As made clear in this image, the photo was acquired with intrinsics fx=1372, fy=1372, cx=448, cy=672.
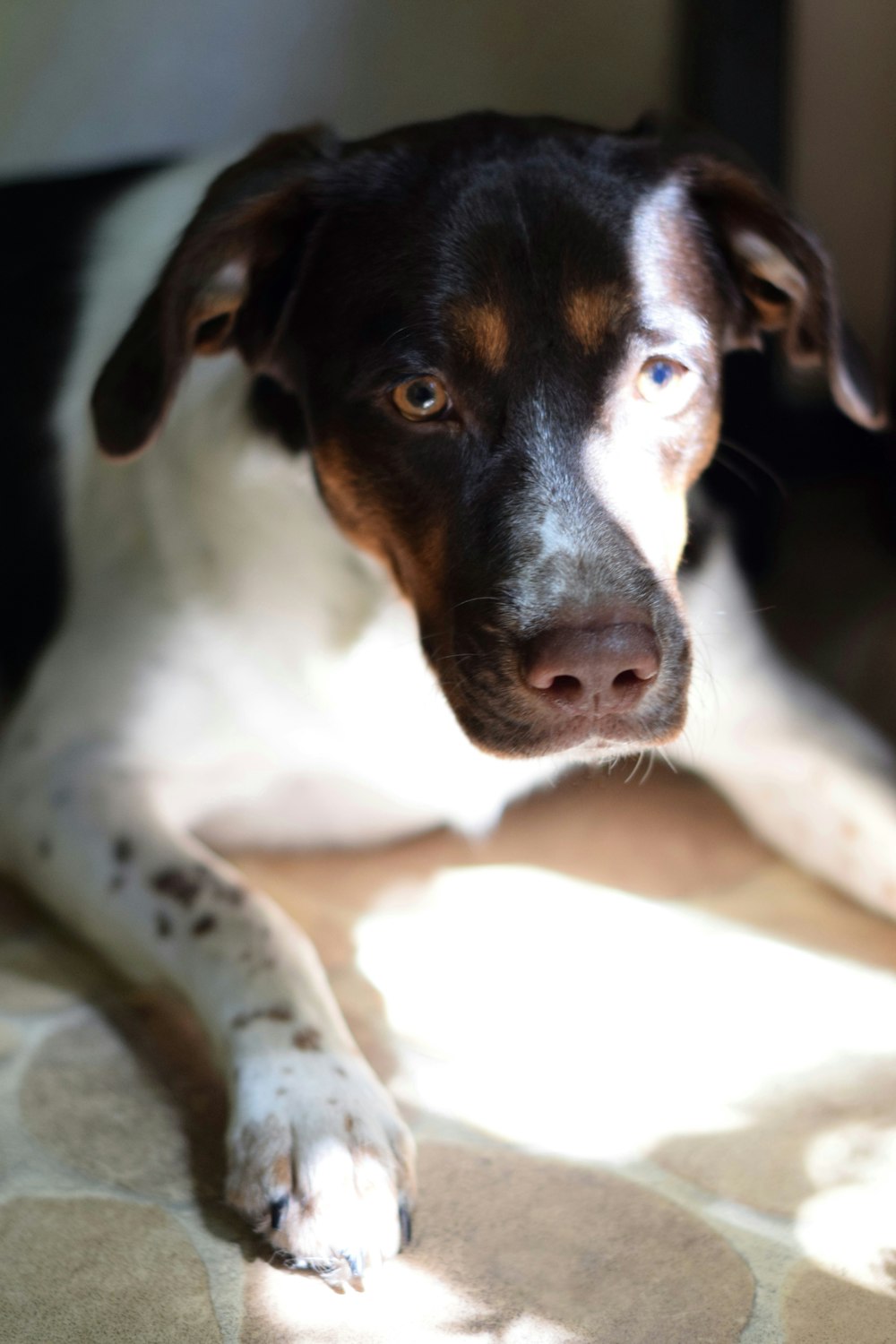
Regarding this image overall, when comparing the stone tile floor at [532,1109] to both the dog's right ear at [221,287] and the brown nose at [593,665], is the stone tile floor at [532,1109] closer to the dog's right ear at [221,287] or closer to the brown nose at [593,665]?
the brown nose at [593,665]

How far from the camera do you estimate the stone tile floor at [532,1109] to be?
140cm

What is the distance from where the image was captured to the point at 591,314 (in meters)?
1.67

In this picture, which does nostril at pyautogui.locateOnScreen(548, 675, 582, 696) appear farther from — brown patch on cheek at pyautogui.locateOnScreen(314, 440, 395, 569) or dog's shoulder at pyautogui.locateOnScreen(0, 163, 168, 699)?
dog's shoulder at pyautogui.locateOnScreen(0, 163, 168, 699)

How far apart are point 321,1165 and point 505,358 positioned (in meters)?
0.95

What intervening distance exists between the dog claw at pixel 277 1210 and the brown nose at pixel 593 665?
62 cm

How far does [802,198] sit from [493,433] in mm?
2263

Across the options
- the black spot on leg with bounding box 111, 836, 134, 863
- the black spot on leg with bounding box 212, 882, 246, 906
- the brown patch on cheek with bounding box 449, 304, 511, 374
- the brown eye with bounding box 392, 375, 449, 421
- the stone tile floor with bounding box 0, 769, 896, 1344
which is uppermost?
the brown patch on cheek with bounding box 449, 304, 511, 374

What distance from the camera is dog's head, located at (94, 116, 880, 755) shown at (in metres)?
1.60

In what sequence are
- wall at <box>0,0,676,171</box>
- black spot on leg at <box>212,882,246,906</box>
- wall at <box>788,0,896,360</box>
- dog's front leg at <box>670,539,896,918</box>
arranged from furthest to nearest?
wall at <box>788,0,896,360</box>, wall at <box>0,0,676,171</box>, dog's front leg at <box>670,539,896,918</box>, black spot on leg at <box>212,882,246,906</box>

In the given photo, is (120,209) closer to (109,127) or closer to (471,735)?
(109,127)

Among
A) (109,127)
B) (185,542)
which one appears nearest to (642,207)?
(185,542)

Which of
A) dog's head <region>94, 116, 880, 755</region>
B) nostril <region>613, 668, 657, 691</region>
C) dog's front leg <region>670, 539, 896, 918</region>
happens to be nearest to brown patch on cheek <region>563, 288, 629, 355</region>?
dog's head <region>94, 116, 880, 755</region>

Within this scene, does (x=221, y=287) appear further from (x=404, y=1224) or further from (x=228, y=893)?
(x=404, y=1224)

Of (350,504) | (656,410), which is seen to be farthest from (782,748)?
(350,504)
